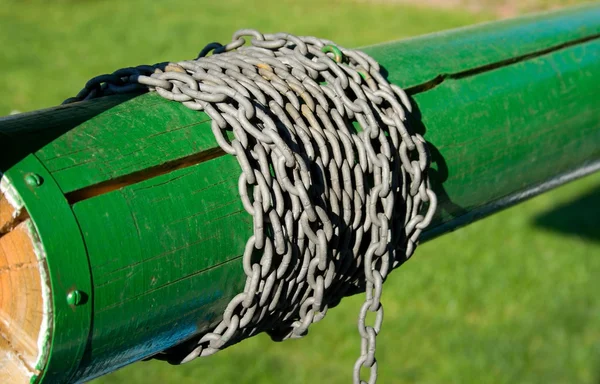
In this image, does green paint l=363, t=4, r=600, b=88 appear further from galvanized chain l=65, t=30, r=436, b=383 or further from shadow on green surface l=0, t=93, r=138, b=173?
shadow on green surface l=0, t=93, r=138, b=173

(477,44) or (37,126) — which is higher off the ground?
(37,126)

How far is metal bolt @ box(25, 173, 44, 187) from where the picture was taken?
114cm

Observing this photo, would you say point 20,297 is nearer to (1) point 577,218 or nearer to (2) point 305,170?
(2) point 305,170

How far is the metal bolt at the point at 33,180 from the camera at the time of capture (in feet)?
3.73

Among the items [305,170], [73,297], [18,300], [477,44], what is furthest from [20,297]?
[477,44]

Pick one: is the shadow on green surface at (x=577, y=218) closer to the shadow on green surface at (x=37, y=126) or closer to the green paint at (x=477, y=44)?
the green paint at (x=477, y=44)

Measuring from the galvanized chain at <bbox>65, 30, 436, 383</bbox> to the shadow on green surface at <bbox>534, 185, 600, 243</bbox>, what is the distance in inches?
183

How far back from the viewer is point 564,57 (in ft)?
6.62

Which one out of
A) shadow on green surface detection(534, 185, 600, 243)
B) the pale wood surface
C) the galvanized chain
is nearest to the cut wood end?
the pale wood surface

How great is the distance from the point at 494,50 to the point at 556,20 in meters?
0.34

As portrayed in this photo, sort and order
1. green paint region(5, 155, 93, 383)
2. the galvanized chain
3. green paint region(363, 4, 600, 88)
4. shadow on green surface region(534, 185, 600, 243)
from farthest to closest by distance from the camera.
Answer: shadow on green surface region(534, 185, 600, 243), green paint region(363, 4, 600, 88), the galvanized chain, green paint region(5, 155, 93, 383)

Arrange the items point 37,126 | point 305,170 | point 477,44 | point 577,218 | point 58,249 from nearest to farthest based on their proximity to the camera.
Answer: point 58,249 < point 37,126 < point 305,170 < point 477,44 < point 577,218

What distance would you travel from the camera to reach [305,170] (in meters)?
1.35

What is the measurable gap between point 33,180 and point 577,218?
553cm
